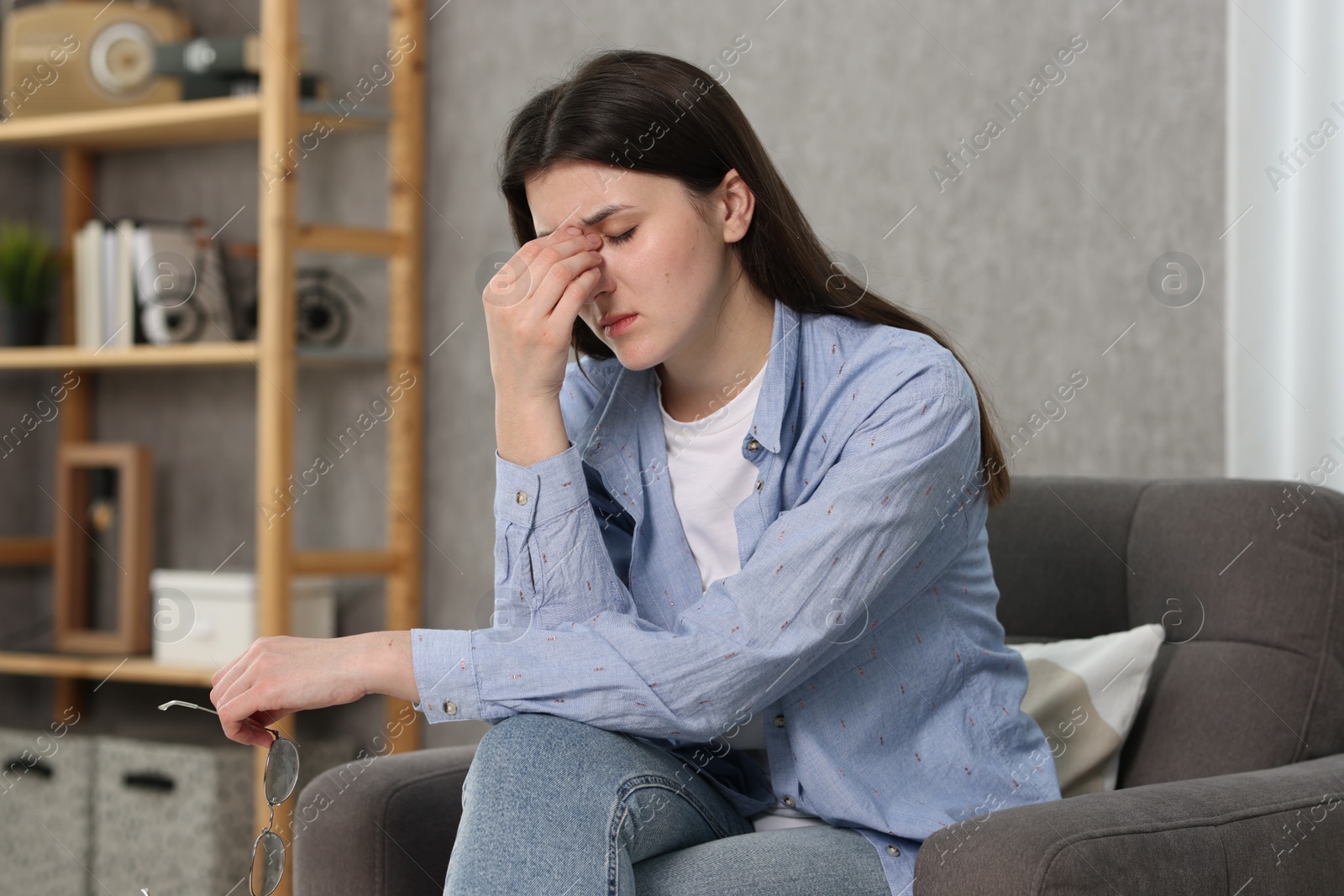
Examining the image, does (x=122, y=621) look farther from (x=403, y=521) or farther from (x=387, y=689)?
(x=387, y=689)

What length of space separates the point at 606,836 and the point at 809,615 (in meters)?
0.23

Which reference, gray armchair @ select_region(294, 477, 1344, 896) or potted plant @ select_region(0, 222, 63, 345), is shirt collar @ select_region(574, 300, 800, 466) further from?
potted plant @ select_region(0, 222, 63, 345)

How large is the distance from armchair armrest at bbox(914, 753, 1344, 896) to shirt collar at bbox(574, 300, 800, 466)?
1.38ft

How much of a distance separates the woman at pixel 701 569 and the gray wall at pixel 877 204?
1.29 ft

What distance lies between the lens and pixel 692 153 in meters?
1.24

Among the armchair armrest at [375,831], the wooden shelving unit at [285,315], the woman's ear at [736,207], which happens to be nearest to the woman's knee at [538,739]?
the armchair armrest at [375,831]

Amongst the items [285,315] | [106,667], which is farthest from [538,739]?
[106,667]

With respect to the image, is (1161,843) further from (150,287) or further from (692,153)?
Result: (150,287)

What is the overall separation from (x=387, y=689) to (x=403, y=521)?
1.53 m

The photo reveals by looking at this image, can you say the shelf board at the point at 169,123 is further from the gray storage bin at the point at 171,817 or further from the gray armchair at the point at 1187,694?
the gray armchair at the point at 1187,694

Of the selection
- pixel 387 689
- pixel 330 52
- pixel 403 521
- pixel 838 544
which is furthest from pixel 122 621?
pixel 838 544

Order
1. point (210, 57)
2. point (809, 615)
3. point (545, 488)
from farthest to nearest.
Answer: point (210, 57), point (545, 488), point (809, 615)

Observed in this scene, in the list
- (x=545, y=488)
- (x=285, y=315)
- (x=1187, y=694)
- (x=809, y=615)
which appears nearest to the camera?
(x=809, y=615)

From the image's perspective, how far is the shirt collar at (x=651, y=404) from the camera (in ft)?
4.10
